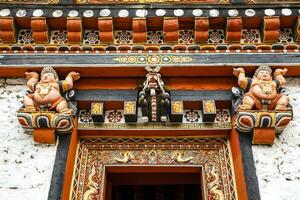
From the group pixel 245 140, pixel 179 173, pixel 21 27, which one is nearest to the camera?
pixel 245 140

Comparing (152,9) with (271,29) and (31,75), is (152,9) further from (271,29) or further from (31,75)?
(31,75)

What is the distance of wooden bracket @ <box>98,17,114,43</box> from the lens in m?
5.89

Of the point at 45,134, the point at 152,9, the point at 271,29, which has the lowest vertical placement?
the point at 45,134

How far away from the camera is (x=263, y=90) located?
5312 mm

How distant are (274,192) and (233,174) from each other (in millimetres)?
521

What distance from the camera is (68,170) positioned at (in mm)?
5172

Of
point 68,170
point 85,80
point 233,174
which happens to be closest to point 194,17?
point 85,80

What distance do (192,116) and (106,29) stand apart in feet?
4.69

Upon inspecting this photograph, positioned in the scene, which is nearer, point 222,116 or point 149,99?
point 149,99

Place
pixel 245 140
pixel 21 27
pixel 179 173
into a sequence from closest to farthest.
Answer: pixel 245 140, pixel 179 173, pixel 21 27

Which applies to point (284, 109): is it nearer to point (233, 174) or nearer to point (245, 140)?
point (245, 140)

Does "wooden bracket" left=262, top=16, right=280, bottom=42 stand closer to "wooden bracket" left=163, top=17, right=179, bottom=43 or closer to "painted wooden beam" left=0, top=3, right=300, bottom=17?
"painted wooden beam" left=0, top=3, right=300, bottom=17

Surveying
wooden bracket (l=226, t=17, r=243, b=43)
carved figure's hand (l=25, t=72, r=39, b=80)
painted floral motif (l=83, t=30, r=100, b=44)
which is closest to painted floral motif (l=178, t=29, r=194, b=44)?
wooden bracket (l=226, t=17, r=243, b=43)

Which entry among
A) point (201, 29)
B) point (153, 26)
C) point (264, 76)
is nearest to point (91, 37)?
point (153, 26)
